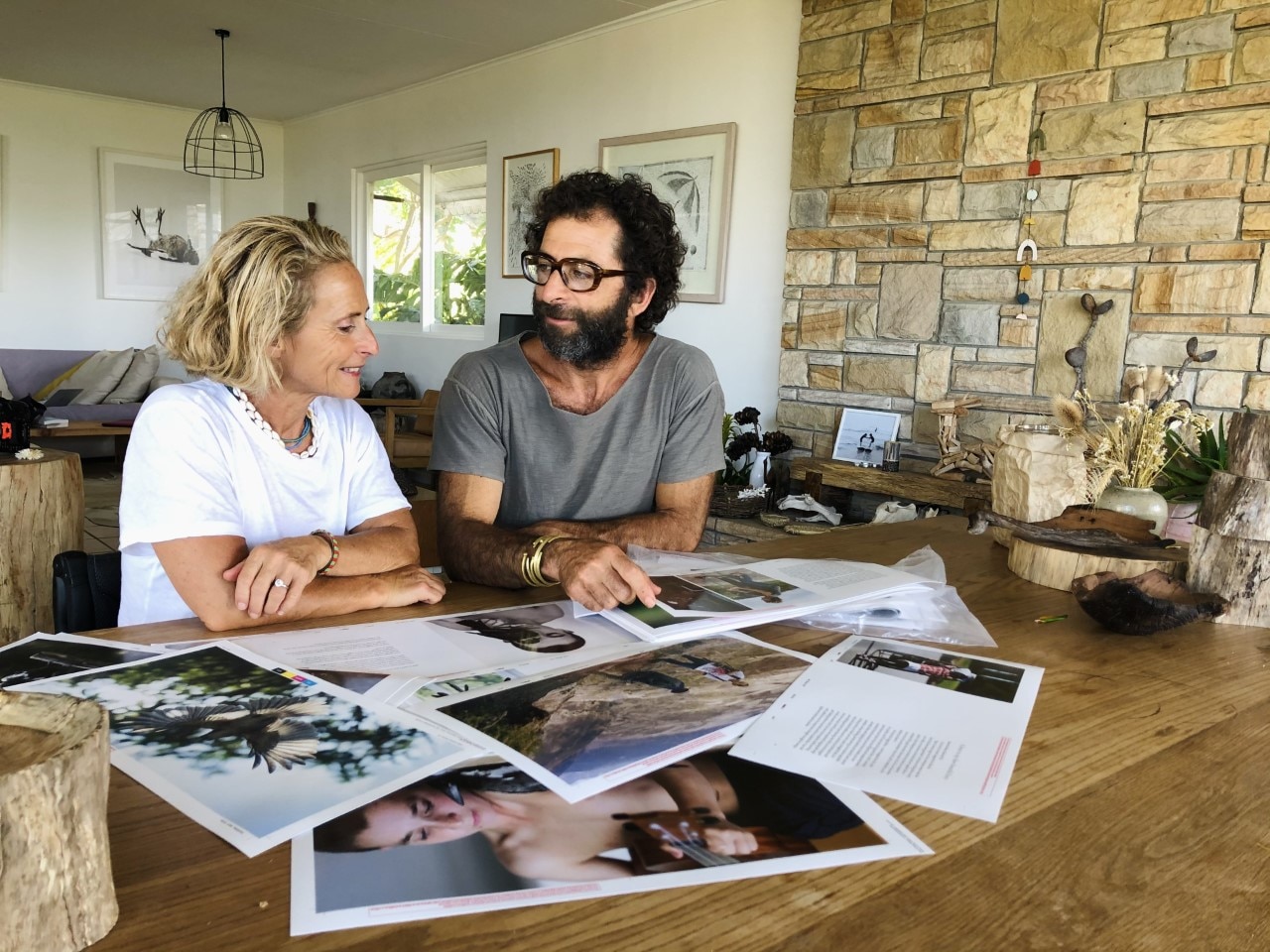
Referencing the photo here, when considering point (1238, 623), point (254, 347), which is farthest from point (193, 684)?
point (1238, 623)

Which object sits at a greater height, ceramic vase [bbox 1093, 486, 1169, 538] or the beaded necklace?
the beaded necklace

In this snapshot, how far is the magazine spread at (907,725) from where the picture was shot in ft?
2.24

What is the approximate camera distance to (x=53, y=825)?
0.42 metres

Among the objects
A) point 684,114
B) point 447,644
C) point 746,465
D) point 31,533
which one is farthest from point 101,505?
point 447,644

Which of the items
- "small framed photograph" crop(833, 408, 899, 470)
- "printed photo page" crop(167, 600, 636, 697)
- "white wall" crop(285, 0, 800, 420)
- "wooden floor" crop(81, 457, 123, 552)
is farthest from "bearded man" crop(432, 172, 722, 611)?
"wooden floor" crop(81, 457, 123, 552)

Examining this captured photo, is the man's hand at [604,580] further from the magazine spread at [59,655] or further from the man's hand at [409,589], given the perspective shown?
the magazine spread at [59,655]

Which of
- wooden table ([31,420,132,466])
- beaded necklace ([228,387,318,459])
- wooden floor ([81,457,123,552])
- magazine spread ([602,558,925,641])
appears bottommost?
wooden floor ([81,457,123,552])

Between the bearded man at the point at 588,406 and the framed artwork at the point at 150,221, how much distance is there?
692 centimetres

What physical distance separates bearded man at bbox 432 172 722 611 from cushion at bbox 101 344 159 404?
6.14m

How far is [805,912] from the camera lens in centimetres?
52

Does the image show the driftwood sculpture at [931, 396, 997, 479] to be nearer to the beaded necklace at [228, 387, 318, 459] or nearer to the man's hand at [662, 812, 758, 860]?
the beaded necklace at [228, 387, 318, 459]

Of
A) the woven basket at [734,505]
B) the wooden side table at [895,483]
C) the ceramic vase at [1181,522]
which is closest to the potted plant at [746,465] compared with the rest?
the woven basket at [734,505]

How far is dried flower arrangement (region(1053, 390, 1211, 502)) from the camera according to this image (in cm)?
138

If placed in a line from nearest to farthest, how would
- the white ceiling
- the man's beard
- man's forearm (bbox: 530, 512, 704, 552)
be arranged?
man's forearm (bbox: 530, 512, 704, 552), the man's beard, the white ceiling
